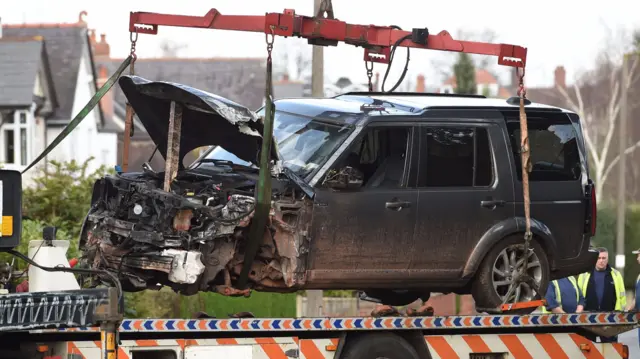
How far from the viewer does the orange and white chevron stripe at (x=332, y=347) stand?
29.3ft

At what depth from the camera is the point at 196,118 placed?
991 cm

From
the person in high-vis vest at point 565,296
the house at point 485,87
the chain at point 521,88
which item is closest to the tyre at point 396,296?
the chain at point 521,88

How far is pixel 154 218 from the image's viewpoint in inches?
364

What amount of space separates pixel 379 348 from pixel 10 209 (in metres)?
3.32

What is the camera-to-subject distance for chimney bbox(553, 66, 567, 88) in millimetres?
57875

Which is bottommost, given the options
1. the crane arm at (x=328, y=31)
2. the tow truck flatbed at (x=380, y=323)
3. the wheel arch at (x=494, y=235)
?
the tow truck flatbed at (x=380, y=323)

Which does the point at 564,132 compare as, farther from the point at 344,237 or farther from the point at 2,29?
the point at 2,29

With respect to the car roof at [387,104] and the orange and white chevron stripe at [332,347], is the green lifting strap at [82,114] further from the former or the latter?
the orange and white chevron stripe at [332,347]

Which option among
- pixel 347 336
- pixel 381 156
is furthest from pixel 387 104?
pixel 347 336

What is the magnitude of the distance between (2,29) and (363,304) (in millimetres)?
28905

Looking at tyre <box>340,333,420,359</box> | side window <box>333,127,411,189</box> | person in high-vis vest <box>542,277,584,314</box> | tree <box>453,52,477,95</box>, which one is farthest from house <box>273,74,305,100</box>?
tyre <box>340,333,420,359</box>

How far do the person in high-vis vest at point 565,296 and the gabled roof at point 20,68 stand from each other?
26349mm

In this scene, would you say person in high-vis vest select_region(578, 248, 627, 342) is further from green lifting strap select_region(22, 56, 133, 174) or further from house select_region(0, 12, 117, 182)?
house select_region(0, 12, 117, 182)

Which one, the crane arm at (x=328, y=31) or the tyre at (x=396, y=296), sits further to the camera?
the tyre at (x=396, y=296)
